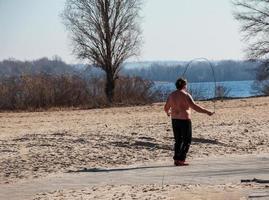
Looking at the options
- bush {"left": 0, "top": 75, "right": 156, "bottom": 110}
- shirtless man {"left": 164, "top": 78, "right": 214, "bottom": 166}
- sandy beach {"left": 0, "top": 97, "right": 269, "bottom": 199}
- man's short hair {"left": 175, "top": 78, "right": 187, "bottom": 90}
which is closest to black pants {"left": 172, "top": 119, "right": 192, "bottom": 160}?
shirtless man {"left": 164, "top": 78, "right": 214, "bottom": 166}

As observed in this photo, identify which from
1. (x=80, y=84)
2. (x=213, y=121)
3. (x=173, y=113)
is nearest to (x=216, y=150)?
(x=173, y=113)

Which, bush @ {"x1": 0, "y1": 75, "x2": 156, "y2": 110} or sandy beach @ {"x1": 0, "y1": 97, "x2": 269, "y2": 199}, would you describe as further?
bush @ {"x1": 0, "y1": 75, "x2": 156, "y2": 110}

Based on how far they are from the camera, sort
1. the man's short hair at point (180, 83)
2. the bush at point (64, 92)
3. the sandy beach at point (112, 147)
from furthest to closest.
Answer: the bush at point (64, 92) < the man's short hair at point (180, 83) < the sandy beach at point (112, 147)

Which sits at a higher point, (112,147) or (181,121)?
(181,121)

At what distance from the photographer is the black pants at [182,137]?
14.3 m

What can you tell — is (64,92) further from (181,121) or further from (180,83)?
(181,121)

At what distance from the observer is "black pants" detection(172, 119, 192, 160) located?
1428 cm

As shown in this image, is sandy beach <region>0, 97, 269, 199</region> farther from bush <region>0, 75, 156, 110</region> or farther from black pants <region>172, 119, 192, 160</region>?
bush <region>0, 75, 156, 110</region>

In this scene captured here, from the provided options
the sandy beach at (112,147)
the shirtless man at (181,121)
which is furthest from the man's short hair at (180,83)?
the sandy beach at (112,147)

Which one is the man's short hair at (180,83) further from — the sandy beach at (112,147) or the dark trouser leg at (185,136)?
the sandy beach at (112,147)

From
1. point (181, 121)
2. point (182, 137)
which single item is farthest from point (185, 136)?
point (181, 121)

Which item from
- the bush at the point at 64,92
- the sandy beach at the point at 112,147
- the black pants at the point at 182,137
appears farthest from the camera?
the bush at the point at 64,92

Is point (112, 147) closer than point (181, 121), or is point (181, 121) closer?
point (181, 121)

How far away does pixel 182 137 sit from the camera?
565 inches
